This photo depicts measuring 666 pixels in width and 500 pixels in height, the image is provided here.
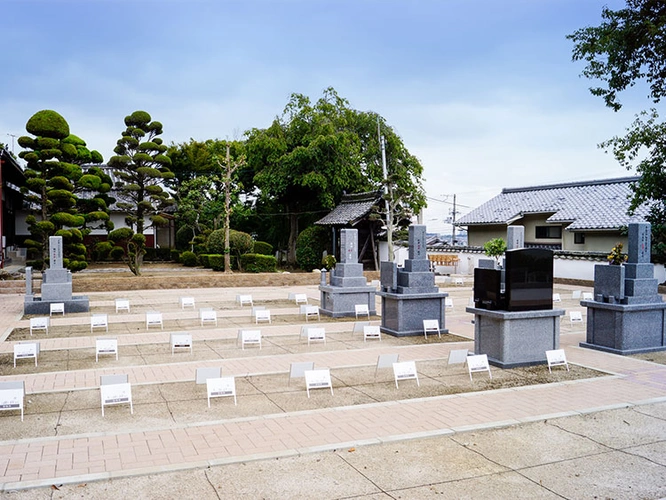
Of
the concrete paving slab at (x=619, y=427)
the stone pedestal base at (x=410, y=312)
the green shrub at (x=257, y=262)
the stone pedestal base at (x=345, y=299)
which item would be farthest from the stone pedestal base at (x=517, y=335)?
the green shrub at (x=257, y=262)

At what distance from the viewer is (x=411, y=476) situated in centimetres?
670

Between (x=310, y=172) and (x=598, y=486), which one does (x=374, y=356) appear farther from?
(x=310, y=172)

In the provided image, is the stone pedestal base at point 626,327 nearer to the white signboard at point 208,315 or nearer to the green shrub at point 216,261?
the white signboard at point 208,315

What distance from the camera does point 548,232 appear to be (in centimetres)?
3619

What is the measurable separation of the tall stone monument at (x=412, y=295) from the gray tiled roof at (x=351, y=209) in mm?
18697

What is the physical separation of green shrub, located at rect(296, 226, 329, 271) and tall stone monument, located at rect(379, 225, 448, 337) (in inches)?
845

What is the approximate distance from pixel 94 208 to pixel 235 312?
22.1 metres

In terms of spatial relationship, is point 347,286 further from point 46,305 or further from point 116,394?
point 116,394

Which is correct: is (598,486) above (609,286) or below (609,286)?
below

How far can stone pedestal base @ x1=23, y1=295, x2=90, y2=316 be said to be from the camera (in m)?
20.0

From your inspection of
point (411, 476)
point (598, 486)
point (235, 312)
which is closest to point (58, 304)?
point (235, 312)

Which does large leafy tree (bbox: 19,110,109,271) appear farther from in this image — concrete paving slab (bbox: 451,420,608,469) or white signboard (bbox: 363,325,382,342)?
concrete paving slab (bbox: 451,420,608,469)

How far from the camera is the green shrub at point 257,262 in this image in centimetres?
3475

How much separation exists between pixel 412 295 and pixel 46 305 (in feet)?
41.4
